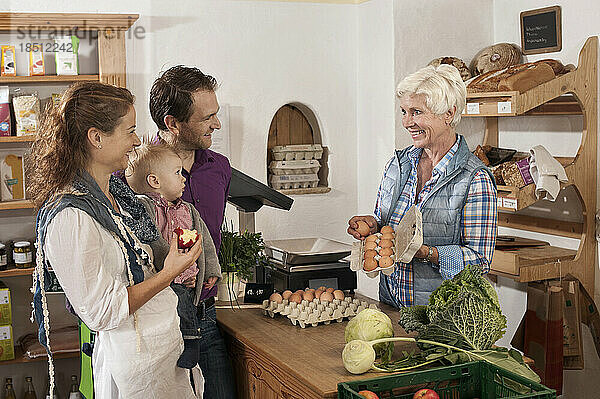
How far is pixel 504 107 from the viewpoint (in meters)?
3.50

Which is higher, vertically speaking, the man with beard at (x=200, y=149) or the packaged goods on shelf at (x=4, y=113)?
the packaged goods on shelf at (x=4, y=113)

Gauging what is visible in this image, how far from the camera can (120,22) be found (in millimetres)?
3820

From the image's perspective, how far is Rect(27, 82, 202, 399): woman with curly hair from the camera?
A: 6.11 ft

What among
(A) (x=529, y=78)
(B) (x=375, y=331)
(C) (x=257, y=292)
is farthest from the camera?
Result: (A) (x=529, y=78)

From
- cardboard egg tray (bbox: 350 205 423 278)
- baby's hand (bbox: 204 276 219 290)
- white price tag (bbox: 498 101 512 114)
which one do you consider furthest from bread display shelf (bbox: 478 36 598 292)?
baby's hand (bbox: 204 276 219 290)

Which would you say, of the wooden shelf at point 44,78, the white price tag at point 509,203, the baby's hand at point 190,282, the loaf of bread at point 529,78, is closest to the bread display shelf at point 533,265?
the white price tag at point 509,203

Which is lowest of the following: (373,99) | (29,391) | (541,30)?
(29,391)

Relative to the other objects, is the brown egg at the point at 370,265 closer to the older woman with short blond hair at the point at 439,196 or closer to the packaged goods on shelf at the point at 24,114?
the older woman with short blond hair at the point at 439,196

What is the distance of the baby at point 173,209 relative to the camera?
222 cm

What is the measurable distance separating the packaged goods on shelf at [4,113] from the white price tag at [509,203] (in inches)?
102

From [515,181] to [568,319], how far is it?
28.1 inches

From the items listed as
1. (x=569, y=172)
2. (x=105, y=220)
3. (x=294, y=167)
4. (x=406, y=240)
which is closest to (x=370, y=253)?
(x=406, y=240)

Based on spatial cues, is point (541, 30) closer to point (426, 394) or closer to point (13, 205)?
point (426, 394)

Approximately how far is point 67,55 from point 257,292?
1.96m
